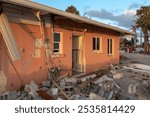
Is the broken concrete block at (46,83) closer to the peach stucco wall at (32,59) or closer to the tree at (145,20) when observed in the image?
the peach stucco wall at (32,59)

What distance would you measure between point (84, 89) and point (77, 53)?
493 centimetres

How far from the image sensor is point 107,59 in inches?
739

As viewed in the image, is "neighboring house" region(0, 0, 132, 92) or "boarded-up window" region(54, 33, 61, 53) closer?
"neighboring house" region(0, 0, 132, 92)

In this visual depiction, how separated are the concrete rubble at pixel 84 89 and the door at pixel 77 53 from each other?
1773 mm

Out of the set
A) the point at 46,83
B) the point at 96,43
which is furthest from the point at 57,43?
the point at 96,43

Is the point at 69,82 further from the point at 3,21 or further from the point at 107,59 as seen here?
the point at 107,59

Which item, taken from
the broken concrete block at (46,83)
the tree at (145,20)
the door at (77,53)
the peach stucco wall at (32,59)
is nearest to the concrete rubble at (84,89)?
the broken concrete block at (46,83)

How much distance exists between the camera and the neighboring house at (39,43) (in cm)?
982

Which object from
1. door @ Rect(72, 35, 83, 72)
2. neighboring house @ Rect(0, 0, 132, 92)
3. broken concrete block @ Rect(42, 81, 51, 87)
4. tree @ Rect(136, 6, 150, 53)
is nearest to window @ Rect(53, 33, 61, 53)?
neighboring house @ Rect(0, 0, 132, 92)

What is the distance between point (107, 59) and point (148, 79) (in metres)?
5.51

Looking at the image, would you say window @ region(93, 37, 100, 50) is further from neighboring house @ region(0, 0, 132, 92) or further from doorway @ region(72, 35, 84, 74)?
doorway @ region(72, 35, 84, 74)

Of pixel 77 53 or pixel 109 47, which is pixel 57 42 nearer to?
pixel 77 53

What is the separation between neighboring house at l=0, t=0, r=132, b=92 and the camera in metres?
9.82

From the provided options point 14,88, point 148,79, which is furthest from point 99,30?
point 14,88
